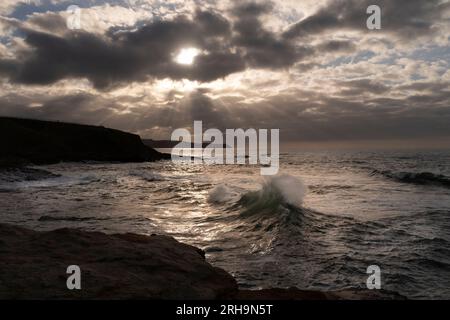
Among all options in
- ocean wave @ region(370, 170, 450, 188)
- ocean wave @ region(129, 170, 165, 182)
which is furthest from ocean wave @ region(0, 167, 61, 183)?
ocean wave @ region(370, 170, 450, 188)

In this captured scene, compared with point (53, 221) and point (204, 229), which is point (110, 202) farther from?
point (204, 229)

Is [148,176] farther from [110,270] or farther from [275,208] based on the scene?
[110,270]

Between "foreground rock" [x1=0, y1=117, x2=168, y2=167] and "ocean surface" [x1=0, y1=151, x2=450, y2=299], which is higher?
"foreground rock" [x1=0, y1=117, x2=168, y2=167]

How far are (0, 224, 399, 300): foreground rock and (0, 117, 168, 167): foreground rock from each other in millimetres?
50546

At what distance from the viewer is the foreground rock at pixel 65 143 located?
191 feet

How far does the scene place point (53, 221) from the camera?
1225 cm

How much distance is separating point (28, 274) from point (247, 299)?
279 centimetres

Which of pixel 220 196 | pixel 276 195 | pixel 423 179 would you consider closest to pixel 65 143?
pixel 220 196

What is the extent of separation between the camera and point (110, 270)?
4.89 meters

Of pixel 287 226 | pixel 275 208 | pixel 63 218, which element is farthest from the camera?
pixel 275 208

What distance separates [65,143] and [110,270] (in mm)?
72657

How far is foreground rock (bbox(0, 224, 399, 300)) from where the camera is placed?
4.23 m

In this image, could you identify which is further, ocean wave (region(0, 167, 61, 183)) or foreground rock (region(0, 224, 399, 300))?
ocean wave (region(0, 167, 61, 183))

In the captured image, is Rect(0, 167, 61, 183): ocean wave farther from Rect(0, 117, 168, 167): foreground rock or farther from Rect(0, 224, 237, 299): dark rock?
Rect(0, 224, 237, 299): dark rock
